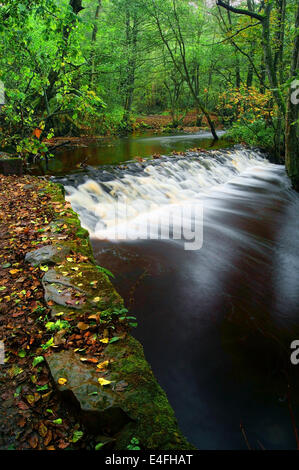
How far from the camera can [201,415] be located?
2.58m

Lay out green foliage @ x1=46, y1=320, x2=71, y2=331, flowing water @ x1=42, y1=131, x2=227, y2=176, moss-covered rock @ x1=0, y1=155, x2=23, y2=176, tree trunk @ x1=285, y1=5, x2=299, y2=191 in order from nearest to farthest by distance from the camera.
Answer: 1. green foliage @ x1=46, y1=320, x2=71, y2=331
2. moss-covered rock @ x1=0, y1=155, x2=23, y2=176
3. tree trunk @ x1=285, y1=5, x2=299, y2=191
4. flowing water @ x1=42, y1=131, x2=227, y2=176

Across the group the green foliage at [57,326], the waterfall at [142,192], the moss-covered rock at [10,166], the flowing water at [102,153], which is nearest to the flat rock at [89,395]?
the green foliage at [57,326]

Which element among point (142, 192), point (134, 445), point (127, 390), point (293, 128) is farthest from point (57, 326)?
point (293, 128)

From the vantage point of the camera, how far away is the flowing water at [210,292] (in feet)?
8.66

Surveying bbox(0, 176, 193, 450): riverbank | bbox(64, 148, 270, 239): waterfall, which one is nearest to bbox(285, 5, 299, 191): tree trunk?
bbox(64, 148, 270, 239): waterfall

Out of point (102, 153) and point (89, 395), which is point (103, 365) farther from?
point (102, 153)

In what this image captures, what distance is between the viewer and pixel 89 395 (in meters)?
1.66

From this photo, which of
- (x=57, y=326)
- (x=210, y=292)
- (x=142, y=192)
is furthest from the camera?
(x=142, y=192)

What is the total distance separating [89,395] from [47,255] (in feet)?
6.11

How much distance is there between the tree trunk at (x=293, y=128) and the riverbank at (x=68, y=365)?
303 inches

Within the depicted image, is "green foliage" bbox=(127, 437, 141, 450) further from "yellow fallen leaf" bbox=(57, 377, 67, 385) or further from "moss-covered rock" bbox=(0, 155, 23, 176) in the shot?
"moss-covered rock" bbox=(0, 155, 23, 176)

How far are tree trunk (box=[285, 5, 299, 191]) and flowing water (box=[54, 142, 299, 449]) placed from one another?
111 cm

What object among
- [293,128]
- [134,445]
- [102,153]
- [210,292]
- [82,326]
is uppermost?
[293,128]

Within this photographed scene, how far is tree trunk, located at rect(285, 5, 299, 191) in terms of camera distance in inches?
325
